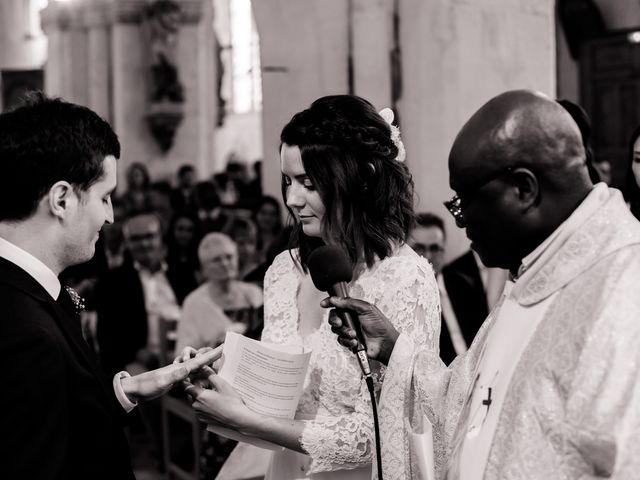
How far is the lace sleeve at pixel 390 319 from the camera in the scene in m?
2.64

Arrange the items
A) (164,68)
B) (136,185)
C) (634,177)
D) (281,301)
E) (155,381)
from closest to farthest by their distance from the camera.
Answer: (155,381), (281,301), (634,177), (136,185), (164,68)

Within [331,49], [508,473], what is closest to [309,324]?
[508,473]

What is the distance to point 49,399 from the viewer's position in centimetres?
178

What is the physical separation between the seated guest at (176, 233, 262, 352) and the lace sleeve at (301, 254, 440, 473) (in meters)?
2.81

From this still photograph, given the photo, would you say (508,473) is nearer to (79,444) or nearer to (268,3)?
(79,444)

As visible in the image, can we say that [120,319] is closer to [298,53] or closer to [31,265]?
[298,53]

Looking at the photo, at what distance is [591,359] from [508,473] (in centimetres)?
25

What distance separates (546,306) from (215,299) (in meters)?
4.39

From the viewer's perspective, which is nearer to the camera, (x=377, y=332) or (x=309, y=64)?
(x=377, y=332)

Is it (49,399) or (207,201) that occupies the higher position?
(49,399)

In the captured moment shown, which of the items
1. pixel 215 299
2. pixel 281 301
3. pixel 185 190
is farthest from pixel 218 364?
pixel 185 190

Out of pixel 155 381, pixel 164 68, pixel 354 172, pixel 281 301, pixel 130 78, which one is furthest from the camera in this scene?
pixel 130 78

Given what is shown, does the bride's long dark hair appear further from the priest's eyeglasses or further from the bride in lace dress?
the priest's eyeglasses

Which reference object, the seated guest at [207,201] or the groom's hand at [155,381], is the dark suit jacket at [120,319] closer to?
the seated guest at [207,201]
